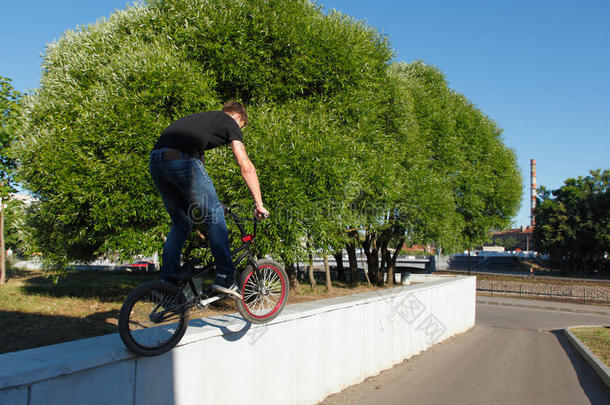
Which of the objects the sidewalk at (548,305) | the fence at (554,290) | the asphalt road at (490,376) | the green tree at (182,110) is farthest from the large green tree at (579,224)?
the green tree at (182,110)

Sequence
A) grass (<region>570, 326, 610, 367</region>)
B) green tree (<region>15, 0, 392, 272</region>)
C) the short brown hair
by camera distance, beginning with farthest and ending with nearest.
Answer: grass (<region>570, 326, 610, 367</region>), green tree (<region>15, 0, 392, 272</region>), the short brown hair

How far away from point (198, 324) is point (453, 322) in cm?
1124

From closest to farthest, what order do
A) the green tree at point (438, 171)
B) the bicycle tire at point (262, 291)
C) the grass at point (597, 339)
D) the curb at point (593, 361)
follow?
the bicycle tire at point (262, 291) < the curb at point (593, 361) < the grass at point (597, 339) < the green tree at point (438, 171)

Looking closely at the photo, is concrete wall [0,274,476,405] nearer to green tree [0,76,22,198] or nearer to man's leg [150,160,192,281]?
man's leg [150,160,192,281]

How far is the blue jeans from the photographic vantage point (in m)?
3.63

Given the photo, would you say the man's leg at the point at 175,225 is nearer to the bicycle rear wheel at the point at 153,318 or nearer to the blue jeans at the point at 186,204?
the blue jeans at the point at 186,204

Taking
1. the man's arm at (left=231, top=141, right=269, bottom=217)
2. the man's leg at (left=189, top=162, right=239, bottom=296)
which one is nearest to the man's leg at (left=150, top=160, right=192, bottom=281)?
the man's leg at (left=189, top=162, right=239, bottom=296)

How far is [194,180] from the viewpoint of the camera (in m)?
3.65

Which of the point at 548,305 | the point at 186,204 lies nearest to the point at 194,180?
the point at 186,204

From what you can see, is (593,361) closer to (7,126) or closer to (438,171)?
(438,171)

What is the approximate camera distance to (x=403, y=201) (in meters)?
18.1

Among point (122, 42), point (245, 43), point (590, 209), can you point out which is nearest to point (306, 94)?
point (245, 43)

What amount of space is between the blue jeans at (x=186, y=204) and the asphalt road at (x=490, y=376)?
135 inches

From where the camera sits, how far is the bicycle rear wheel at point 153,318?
10.6 ft
